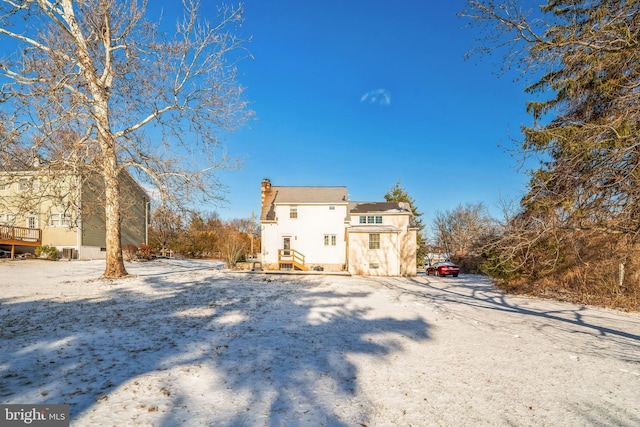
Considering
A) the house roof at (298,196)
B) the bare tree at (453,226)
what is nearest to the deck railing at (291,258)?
the house roof at (298,196)

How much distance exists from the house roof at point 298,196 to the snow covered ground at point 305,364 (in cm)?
1579

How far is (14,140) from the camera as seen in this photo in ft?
26.0

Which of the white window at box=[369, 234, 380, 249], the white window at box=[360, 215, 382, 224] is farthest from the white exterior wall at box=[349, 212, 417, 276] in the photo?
the white window at box=[360, 215, 382, 224]

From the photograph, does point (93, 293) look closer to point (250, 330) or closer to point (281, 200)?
point (250, 330)

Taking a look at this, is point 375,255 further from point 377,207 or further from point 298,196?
point 298,196

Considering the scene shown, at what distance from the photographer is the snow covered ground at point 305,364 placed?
3346mm

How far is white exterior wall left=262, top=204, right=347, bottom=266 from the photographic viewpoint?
24047 millimetres

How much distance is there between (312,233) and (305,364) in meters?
19.5

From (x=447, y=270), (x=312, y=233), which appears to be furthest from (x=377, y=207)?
(x=447, y=270)

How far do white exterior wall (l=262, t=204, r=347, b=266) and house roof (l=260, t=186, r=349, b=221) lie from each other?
421 millimetres

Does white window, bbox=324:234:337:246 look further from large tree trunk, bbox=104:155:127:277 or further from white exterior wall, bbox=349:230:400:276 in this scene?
large tree trunk, bbox=104:155:127:277

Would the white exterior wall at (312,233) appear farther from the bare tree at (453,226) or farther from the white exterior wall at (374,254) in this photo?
the bare tree at (453,226)

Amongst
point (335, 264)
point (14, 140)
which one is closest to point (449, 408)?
point (14, 140)

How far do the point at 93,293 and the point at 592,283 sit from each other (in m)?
18.2
